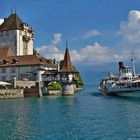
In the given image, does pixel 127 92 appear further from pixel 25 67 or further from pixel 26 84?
pixel 25 67

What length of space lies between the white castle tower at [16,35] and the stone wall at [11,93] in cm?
2860

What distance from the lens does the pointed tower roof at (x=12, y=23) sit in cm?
9456

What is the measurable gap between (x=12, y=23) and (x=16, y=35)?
156 inches

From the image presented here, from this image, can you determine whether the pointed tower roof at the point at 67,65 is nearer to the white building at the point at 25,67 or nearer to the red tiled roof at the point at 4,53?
the white building at the point at 25,67

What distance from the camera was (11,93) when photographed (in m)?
65.9

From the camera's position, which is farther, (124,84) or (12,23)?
(12,23)

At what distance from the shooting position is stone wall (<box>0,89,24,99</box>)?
64875 millimetres

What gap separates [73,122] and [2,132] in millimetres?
7398

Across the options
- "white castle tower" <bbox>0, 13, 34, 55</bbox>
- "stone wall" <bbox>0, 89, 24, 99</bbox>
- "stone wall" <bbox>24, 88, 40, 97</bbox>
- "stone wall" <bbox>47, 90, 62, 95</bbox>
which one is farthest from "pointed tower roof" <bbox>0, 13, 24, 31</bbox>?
"stone wall" <bbox>0, 89, 24, 99</bbox>

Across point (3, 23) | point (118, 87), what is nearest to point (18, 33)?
point (3, 23)

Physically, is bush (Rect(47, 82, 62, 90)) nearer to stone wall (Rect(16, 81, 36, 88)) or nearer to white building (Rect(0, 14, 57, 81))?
white building (Rect(0, 14, 57, 81))

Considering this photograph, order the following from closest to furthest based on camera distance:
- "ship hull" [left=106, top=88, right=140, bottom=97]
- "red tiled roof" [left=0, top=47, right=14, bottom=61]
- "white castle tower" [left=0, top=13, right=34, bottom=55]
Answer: "ship hull" [left=106, top=88, right=140, bottom=97] → "red tiled roof" [left=0, top=47, right=14, bottom=61] → "white castle tower" [left=0, top=13, right=34, bottom=55]

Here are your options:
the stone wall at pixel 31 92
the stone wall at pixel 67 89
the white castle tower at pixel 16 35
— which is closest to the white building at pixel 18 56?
the white castle tower at pixel 16 35

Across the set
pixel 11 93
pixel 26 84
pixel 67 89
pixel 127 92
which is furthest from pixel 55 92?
pixel 127 92
